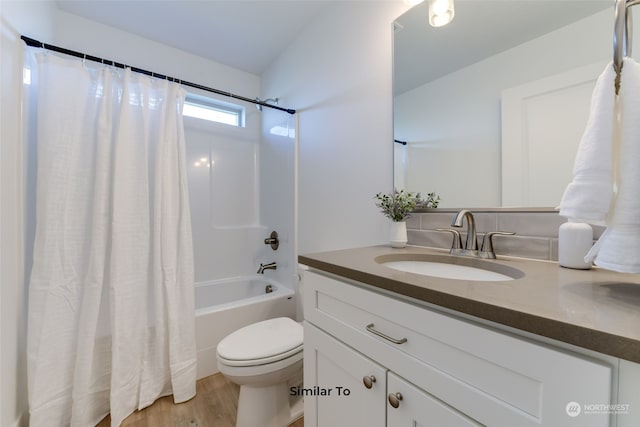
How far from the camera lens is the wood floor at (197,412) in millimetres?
1266

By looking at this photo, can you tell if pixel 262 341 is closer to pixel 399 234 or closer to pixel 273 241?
pixel 399 234

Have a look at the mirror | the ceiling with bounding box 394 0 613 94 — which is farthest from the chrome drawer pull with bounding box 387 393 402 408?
the ceiling with bounding box 394 0 613 94

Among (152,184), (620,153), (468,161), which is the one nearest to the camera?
(620,153)

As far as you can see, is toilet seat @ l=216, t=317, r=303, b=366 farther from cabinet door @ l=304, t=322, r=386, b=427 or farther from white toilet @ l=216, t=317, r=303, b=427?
cabinet door @ l=304, t=322, r=386, b=427

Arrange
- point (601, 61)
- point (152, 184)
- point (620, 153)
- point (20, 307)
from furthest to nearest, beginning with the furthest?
1. point (152, 184)
2. point (20, 307)
3. point (601, 61)
4. point (620, 153)

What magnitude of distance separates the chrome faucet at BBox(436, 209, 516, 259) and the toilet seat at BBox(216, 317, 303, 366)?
2.74 feet

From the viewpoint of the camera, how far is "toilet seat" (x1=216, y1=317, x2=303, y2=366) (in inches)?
44.0

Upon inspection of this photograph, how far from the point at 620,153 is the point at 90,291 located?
75.4 inches

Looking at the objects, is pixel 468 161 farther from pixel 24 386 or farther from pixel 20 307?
pixel 24 386

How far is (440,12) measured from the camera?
108cm

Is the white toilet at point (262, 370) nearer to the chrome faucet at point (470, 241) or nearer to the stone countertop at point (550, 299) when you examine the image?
the stone countertop at point (550, 299)

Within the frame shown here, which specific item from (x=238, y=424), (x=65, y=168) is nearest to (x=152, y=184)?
(x=65, y=168)

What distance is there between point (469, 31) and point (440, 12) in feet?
0.54

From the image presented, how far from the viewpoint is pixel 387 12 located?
124cm
